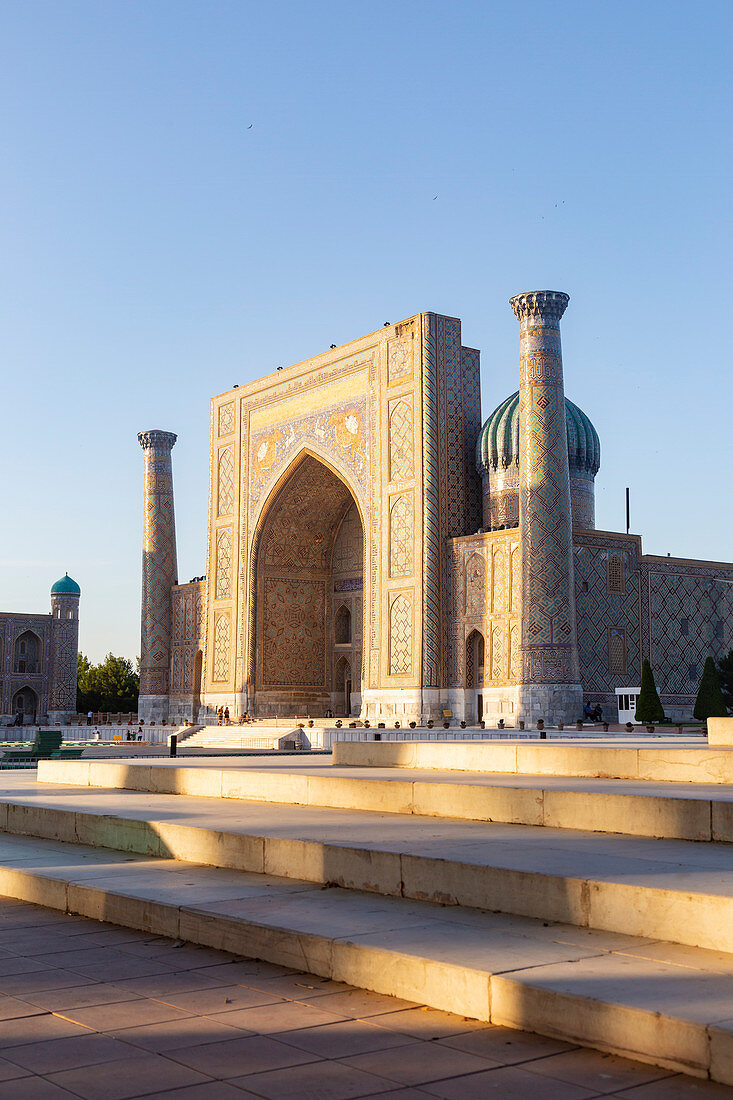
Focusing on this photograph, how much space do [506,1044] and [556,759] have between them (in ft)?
11.5

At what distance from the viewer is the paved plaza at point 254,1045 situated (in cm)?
204

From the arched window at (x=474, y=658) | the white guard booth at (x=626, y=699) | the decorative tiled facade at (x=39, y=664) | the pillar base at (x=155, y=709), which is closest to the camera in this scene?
the white guard booth at (x=626, y=699)

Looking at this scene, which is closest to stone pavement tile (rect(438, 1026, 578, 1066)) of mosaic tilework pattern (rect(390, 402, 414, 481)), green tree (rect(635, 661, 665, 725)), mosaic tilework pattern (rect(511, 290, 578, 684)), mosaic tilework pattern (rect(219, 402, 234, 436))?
mosaic tilework pattern (rect(511, 290, 578, 684))

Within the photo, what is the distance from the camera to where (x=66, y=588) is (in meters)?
38.7

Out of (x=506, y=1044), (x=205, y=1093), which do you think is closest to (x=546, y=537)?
(x=506, y=1044)

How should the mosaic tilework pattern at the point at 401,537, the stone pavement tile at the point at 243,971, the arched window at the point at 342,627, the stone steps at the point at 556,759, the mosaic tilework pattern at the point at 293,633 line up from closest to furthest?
1. the stone pavement tile at the point at 243,971
2. the stone steps at the point at 556,759
3. the mosaic tilework pattern at the point at 401,537
4. the mosaic tilework pattern at the point at 293,633
5. the arched window at the point at 342,627

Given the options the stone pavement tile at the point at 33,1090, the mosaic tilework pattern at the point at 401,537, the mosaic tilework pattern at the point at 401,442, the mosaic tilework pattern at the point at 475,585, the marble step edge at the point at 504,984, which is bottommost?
the stone pavement tile at the point at 33,1090

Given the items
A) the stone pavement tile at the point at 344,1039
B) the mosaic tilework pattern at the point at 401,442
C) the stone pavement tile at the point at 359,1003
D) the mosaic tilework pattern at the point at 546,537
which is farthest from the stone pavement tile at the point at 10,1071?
the mosaic tilework pattern at the point at 401,442

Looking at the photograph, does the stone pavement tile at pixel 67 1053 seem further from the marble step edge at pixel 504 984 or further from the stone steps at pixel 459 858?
the stone steps at pixel 459 858

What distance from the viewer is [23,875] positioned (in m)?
4.15

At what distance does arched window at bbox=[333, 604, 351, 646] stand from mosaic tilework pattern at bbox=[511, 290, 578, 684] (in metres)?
8.76

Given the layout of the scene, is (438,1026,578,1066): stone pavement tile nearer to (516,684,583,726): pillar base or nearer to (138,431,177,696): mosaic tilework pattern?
(516,684,583,726): pillar base

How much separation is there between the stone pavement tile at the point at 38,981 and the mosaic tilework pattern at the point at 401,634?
1857 centimetres

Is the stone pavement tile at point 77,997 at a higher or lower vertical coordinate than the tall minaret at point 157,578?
lower
